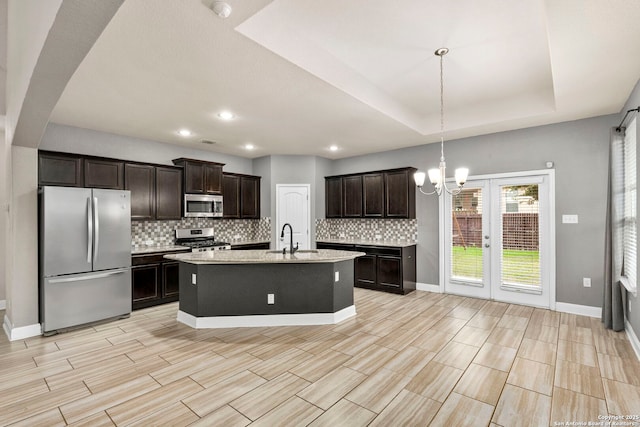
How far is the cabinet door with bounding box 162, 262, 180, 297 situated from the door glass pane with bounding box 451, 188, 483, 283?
4.71 meters

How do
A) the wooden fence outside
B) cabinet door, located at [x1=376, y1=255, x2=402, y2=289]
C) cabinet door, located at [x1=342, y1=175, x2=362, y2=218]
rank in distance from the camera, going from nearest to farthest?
1. the wooden fence outside
2. cabinet door, located at [x1=376, y1=255, x2=402, y2=289]
3. cabinet door, located at [x1=342, y1=175, x2=362, y2=218]

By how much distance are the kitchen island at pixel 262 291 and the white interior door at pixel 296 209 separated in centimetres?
270

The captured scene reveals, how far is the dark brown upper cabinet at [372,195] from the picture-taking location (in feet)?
19.7

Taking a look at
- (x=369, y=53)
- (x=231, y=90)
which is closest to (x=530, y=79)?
(x=369, y=53)

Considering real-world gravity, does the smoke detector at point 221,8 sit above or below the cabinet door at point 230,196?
above

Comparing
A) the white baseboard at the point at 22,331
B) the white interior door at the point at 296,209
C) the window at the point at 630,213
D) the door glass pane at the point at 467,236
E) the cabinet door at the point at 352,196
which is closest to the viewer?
the window at the point at 630,213

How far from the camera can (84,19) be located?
5.28 feet

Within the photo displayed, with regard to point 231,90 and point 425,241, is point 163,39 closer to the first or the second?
point 231,90

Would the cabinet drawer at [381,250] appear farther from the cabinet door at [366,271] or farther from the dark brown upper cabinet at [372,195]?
the dark brown upper cabinet at [372,195]

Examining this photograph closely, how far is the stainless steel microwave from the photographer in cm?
567

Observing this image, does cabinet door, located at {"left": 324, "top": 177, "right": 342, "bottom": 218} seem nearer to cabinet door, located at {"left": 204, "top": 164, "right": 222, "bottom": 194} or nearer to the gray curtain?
cabinet door, located at {"left": 204, "top": 164, "right": 222, "bottom": 194}

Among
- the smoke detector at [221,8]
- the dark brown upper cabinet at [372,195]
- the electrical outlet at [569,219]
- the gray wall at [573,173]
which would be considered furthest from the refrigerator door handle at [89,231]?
the electrical outlet at [569,219]

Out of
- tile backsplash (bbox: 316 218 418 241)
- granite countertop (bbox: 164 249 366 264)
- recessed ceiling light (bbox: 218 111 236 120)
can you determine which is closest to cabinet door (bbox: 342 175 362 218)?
tile backsplash (bbox: 316 218 418 241)

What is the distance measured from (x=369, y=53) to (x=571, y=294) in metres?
4.35
